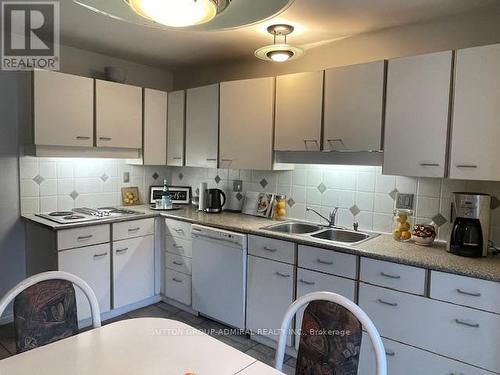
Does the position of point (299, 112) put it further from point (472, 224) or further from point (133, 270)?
point (133, 270)

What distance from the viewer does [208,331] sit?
2.69 meters

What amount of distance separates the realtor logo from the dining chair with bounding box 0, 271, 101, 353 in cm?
177

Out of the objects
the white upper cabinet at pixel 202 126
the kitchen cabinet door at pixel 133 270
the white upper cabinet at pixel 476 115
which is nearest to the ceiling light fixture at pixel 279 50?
the white upper cabinet at pixel 202 126

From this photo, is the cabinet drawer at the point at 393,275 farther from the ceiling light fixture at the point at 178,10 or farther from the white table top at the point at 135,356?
the ceiling light fixture at the point at 178,10

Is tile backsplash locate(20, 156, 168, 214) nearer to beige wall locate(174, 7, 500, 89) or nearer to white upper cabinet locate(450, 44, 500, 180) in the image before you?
beige wall locate(174, 7, 500, 89)

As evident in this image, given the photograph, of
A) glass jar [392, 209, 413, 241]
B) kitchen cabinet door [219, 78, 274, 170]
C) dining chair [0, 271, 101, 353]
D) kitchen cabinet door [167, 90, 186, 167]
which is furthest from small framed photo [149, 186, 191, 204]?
dining chair [0, 271, 101, 353]

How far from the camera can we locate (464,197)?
1.92 meters

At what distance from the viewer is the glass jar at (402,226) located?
2.24 meters

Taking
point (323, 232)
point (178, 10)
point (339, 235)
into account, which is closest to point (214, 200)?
point (323, 232)

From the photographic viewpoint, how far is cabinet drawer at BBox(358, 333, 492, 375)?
1.72 metres

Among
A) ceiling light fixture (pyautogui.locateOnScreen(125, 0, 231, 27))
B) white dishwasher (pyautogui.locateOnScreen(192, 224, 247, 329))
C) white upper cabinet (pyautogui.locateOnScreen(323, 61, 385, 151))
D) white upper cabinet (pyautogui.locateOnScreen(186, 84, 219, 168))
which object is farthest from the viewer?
white upper cabinet (pyautogui.locateOnScreen(186, 84, 219, 168))

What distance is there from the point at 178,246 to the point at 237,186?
80 cm

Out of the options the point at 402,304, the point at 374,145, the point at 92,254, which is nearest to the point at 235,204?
the point at 92,254

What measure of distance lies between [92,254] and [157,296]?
82cm
